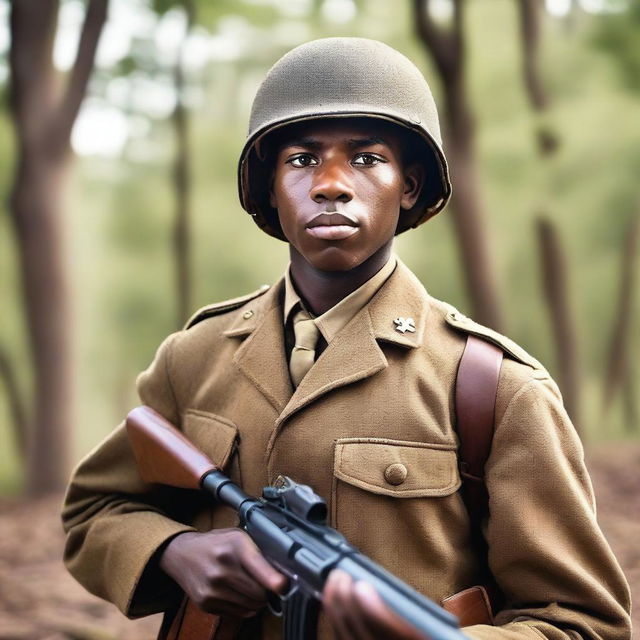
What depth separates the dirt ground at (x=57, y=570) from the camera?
4715 millimetres

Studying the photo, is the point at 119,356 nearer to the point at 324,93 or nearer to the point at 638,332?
the point at 638,332

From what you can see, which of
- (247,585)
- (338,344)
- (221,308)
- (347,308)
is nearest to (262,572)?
(247,585)

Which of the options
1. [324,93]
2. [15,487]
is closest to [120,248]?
[15,487]

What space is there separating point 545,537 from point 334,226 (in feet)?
2.71

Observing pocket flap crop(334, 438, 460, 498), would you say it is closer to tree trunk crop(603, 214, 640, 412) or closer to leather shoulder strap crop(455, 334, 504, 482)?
leather shoulder strap crop(455, 334, 504, 482)

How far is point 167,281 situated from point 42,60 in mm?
4764

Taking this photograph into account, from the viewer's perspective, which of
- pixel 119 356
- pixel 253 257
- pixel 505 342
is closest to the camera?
pixel 505 342

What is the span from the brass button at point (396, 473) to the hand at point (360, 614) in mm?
383

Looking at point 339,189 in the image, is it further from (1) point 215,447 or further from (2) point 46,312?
(2) point 46,312

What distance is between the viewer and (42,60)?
779cm

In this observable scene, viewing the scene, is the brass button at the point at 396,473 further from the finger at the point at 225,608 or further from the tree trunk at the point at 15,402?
the tree trunk at the point at 15,402

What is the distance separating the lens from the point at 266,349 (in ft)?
7.04

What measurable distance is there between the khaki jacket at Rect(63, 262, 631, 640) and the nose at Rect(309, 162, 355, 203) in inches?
11.7

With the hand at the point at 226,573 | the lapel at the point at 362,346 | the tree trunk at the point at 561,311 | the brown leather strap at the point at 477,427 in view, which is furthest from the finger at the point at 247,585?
the tree trunk at the point at 561,311
